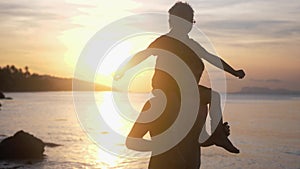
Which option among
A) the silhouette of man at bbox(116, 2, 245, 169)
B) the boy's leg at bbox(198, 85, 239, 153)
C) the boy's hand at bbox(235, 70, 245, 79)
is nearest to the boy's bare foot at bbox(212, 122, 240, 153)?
the boy's leg at bbox(198, 85, 239, 153)

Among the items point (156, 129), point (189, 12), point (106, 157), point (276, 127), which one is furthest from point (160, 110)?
point (276, 127)

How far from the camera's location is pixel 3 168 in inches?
972

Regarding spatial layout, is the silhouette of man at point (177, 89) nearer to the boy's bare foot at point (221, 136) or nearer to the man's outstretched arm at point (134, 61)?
the man's outstretched arm at point (134, 61)

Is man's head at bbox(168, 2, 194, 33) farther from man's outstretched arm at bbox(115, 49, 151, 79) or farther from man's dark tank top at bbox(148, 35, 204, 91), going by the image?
man's outstretched arm at bbox(115, 49, 151, 79)

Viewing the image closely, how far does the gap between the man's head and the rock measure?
23727 millimetres

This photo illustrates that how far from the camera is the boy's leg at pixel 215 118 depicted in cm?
564

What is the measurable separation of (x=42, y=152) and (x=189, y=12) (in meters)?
26.3

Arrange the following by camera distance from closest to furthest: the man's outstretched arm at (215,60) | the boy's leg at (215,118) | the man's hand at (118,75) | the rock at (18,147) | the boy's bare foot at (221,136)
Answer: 1. the man's hand at (118,75)
2. the man's outstretched arm at (215,60)
3. the boy's leg at (215,118)
4. the boy's bare foot at (221,136)
5. the rock at (18,147)

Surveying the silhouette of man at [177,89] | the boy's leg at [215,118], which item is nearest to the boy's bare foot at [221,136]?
the boy's leg at [215,118]

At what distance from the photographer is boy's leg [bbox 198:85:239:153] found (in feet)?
18.5

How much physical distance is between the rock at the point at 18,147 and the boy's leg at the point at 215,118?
23.5 meters

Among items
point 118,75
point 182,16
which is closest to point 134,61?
point 118,75

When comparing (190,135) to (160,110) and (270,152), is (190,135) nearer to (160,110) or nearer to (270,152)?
(160,110)

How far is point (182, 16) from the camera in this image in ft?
18.4
